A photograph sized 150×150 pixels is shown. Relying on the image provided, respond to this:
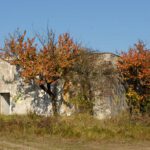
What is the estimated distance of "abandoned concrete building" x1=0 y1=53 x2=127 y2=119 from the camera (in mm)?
25281

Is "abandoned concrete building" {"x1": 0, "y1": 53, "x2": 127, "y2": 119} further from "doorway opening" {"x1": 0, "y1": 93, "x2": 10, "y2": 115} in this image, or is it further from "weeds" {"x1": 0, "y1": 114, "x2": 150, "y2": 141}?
"weeds" {"x1": 0, "y1": 114, "x2": 150, "y2": 141}

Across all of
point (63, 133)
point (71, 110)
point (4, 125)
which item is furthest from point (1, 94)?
point (63, 133)

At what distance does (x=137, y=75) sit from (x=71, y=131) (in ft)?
30.9

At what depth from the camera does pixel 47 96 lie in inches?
1054

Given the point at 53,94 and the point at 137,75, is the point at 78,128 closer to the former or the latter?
the point at 53,94

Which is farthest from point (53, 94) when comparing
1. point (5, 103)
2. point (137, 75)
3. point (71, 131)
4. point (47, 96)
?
point (71, 131)

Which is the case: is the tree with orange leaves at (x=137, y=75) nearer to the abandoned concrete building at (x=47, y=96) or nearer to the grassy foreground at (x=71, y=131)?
the abandoned concrete building at (x=47, y=96)

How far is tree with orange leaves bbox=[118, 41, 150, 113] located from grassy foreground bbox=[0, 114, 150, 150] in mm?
4876

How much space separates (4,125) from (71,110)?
6.28 m

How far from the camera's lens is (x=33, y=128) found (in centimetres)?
1959

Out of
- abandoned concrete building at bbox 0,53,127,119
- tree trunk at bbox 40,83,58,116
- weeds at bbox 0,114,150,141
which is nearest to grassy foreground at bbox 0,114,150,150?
weeds at bbox 0,114,150,141

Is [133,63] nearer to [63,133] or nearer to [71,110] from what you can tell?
[71,110]

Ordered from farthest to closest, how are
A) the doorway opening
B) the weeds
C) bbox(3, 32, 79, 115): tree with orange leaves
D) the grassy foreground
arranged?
the doorway opening, bbox(3, 32, 79, 115): tree with orange leaves, the weeds, the grassy foreground

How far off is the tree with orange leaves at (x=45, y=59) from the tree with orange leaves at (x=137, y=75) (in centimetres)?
386
